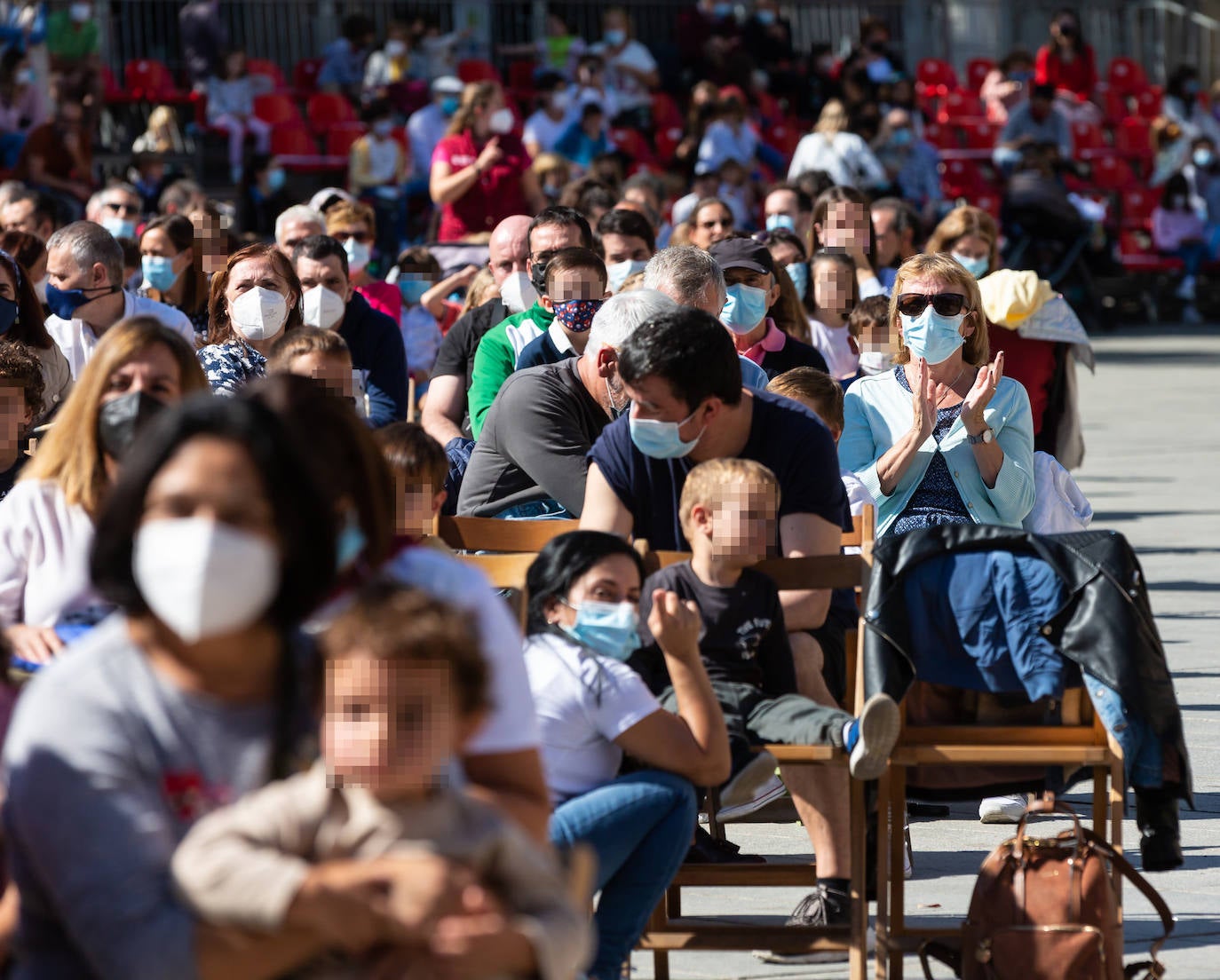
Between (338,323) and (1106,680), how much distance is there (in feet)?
14.5

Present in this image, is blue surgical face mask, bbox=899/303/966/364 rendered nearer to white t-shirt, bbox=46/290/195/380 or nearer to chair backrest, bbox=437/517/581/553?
chair backrest, bbox=437/517/581/553

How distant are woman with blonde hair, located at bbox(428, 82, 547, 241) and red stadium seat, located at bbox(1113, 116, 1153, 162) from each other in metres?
15.8

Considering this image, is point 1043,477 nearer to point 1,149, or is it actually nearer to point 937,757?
point 937,757

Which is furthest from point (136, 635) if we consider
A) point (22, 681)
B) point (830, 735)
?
point (830, 735)

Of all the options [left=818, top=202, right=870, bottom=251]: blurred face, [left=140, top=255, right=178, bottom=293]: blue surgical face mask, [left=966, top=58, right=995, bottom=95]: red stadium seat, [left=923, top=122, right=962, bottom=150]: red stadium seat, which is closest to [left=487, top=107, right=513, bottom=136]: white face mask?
[left=818, top=202, right=870, bottom=251]: blurred face

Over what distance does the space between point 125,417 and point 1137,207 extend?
24.7 meters

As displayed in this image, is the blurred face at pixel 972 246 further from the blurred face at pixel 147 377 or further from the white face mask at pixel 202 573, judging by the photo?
the white face mask at pixel 202 573

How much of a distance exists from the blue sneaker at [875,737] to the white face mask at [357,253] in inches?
249

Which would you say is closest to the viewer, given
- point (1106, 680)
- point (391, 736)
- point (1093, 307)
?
point (391, 736)

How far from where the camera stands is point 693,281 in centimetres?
666

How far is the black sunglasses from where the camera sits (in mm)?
6480

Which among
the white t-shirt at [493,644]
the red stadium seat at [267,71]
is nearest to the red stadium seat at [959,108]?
the red stadium seat at [267,71]

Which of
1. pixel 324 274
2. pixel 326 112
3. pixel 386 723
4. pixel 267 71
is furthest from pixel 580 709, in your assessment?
pixel 267 71

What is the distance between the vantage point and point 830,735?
4.57 meters
